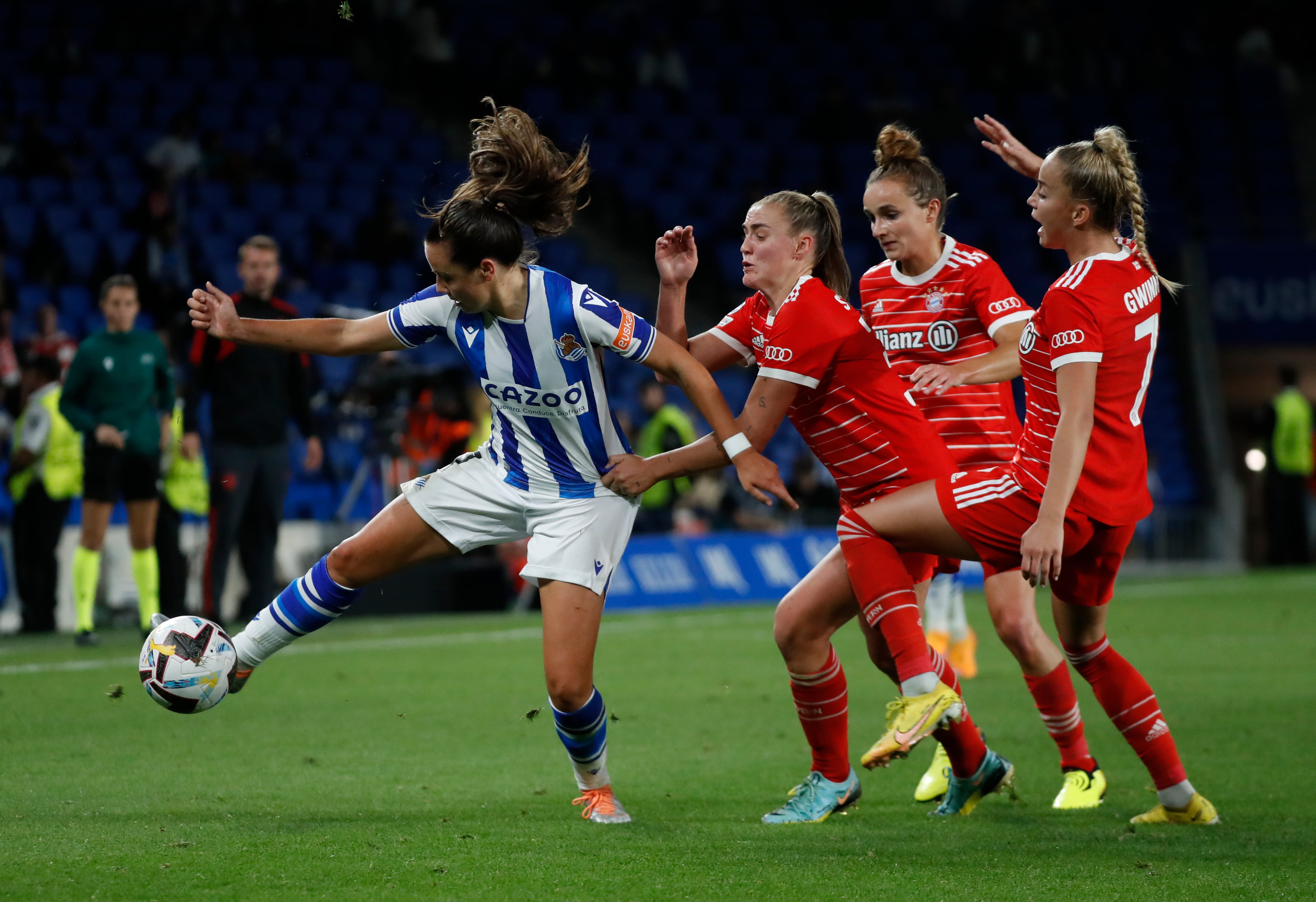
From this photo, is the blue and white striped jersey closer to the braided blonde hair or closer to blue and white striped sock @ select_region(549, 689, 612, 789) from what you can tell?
blue and white striped sock @ select_region(549, 689, 612, 789)

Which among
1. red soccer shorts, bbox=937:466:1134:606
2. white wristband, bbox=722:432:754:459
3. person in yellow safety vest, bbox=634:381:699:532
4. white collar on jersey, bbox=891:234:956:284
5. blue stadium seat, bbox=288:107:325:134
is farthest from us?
blue stadium seat, bbox=288:107:325:134

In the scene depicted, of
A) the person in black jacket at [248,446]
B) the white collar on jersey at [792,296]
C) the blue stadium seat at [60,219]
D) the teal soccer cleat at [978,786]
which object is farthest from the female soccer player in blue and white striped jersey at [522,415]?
the blue stadium seat at [60,219]

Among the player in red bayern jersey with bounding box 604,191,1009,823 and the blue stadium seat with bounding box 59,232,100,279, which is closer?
the player in red bayern jersey with bounding box 604,191,1009,823

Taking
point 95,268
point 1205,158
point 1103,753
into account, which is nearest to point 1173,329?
point 1205,158

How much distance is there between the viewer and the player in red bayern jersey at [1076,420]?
14.7 feet

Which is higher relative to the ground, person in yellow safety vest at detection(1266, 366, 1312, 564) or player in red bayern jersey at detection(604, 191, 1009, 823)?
player in red bayern jersey at detection(604, 191, 1009, 823)

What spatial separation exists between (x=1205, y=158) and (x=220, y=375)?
1718 centimetres

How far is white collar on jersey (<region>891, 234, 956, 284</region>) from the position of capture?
5398 mm

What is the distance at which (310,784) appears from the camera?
5531 mm

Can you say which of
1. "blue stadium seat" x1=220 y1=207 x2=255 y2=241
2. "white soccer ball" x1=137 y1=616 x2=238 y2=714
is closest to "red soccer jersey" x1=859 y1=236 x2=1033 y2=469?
"white soccer ball" x1=137 y1=616 x2=238 y2=714

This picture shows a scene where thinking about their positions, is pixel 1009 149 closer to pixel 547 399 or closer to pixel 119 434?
pixel 547 399

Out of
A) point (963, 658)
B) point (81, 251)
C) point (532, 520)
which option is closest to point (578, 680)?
point (532, 520)

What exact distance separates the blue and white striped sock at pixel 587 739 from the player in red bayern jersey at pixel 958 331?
135 cm

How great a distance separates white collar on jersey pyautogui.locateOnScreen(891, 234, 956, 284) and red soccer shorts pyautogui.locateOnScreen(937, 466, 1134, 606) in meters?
0.90
